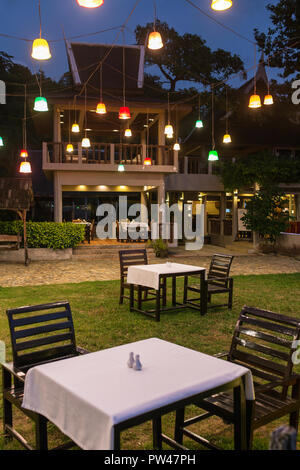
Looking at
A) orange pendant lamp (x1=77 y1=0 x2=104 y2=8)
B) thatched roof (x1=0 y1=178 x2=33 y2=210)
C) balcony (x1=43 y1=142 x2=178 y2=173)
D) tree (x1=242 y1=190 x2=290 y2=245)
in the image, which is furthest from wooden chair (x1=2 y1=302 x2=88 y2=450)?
tree (x1=242 y1=190 x2=290 y2=245)

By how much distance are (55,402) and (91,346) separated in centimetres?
309

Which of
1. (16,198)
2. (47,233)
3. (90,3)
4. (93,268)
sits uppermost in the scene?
(90,3)

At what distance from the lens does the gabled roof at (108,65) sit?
19.7 meters

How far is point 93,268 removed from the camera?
1313 cm

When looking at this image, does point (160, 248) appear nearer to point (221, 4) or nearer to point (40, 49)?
point (40, 49)

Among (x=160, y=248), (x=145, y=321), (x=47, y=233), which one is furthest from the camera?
(x=160, y=248)

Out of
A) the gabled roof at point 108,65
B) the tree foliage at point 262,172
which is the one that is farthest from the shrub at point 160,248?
the gabled roof at point 108,65

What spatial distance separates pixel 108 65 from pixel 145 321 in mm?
16723

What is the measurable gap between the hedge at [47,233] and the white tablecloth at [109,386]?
40.6 ft

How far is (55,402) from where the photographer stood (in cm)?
260

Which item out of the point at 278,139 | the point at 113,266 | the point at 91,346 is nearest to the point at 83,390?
the point at 91,346

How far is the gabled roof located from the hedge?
7.75 meters

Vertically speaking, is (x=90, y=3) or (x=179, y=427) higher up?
(x=90, y=3)

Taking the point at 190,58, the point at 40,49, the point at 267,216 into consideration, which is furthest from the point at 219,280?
the point at 190,58
